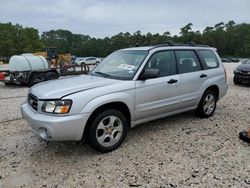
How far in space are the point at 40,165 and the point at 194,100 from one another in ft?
11.0

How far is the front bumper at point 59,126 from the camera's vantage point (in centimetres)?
393

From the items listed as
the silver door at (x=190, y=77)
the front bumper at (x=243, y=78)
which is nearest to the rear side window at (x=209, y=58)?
the silver door at (x=190, y=77)

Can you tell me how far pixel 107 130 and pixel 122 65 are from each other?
54.2 inches

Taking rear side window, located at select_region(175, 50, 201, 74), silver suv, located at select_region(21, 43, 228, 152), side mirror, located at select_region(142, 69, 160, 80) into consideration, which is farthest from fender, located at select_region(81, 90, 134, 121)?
rear side window, located at select_region(175, 50, 201, 74)

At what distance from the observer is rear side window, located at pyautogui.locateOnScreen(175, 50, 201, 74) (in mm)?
5664

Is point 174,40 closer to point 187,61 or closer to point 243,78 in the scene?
point 243,78

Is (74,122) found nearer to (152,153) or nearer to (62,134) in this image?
(62,134)

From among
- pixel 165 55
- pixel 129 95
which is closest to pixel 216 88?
pixel 165 55

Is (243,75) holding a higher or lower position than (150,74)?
lower

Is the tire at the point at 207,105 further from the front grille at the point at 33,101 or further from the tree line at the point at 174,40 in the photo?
the tree line at the point at 174,40

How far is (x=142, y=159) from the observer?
14.0 ft

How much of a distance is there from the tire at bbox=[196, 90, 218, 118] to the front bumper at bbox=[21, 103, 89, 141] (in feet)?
10.2

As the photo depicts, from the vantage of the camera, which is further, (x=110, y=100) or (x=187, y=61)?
(x=187, y=61)

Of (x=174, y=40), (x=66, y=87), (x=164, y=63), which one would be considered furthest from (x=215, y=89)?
(x=174, y=40)
